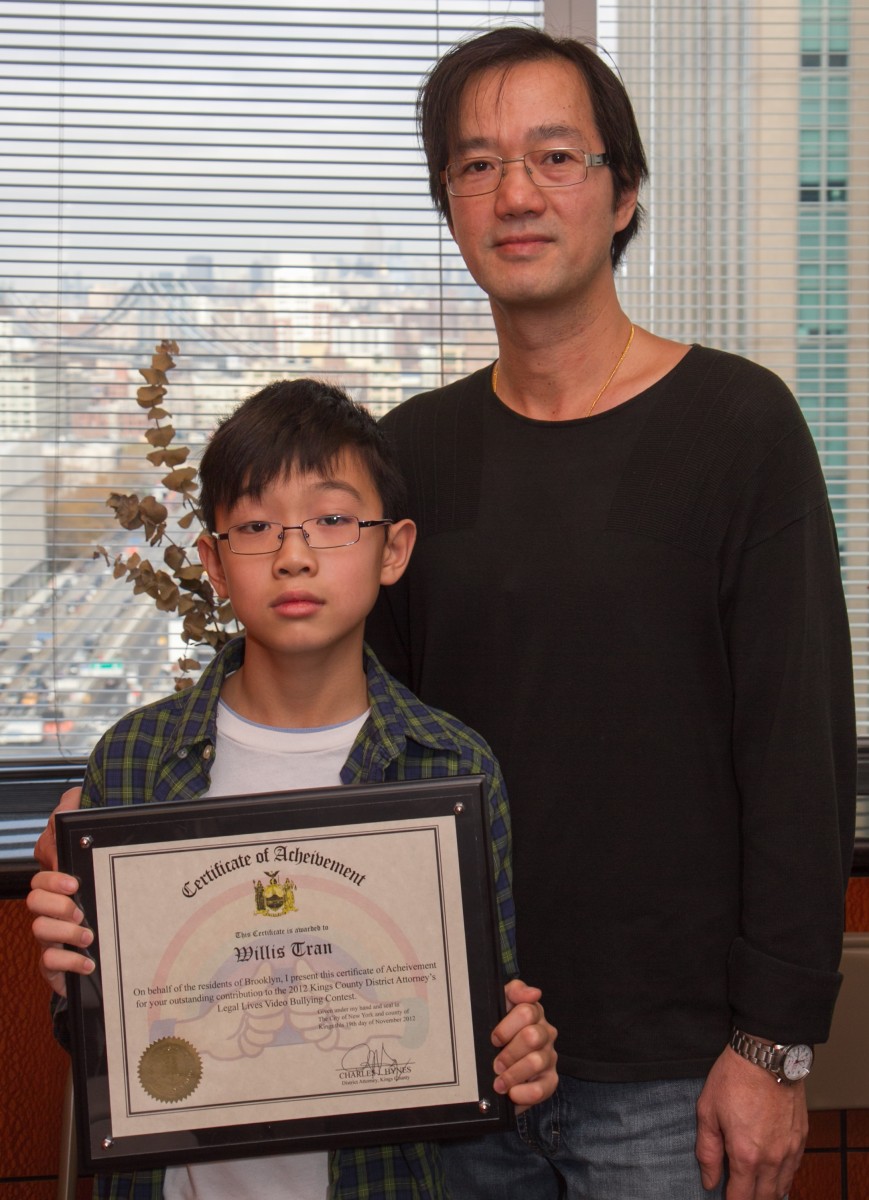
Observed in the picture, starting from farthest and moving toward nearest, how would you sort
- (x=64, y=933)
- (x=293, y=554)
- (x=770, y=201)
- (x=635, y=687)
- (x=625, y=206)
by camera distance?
(x=770, y=201) → (x=625, y=206) → (x=635, y=687) → (x=293, y=554) → (x=64, y=933)

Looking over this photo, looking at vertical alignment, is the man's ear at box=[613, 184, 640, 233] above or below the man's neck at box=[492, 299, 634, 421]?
above

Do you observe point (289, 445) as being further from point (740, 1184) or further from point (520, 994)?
point (740, 1184)

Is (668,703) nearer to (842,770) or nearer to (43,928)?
(842,770)

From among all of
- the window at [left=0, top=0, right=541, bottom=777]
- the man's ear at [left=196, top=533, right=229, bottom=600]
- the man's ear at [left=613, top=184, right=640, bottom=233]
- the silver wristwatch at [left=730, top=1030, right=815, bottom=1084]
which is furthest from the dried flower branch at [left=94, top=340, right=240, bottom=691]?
the silver wristwatch at [left=730, top=1030, right=815, bottom=1084]

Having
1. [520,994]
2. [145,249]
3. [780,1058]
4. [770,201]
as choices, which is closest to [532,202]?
[520,994]

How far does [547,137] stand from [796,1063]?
988 millimetres

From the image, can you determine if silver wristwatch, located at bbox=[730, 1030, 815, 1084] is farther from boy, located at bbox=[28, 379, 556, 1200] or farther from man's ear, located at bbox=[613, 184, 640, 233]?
man's ear, located at bbox=[613, 184, 640, 233]

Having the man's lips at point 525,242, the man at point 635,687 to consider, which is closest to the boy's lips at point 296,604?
the man at point 635,687

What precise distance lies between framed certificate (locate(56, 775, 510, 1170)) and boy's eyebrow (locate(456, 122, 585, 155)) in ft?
2.29

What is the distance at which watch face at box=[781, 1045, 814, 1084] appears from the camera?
44.5 inches

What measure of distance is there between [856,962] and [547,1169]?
579 millimetres

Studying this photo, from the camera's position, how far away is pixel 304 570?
1.12m

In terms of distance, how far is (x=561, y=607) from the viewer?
124 cm

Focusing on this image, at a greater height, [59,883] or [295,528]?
[295,528]
